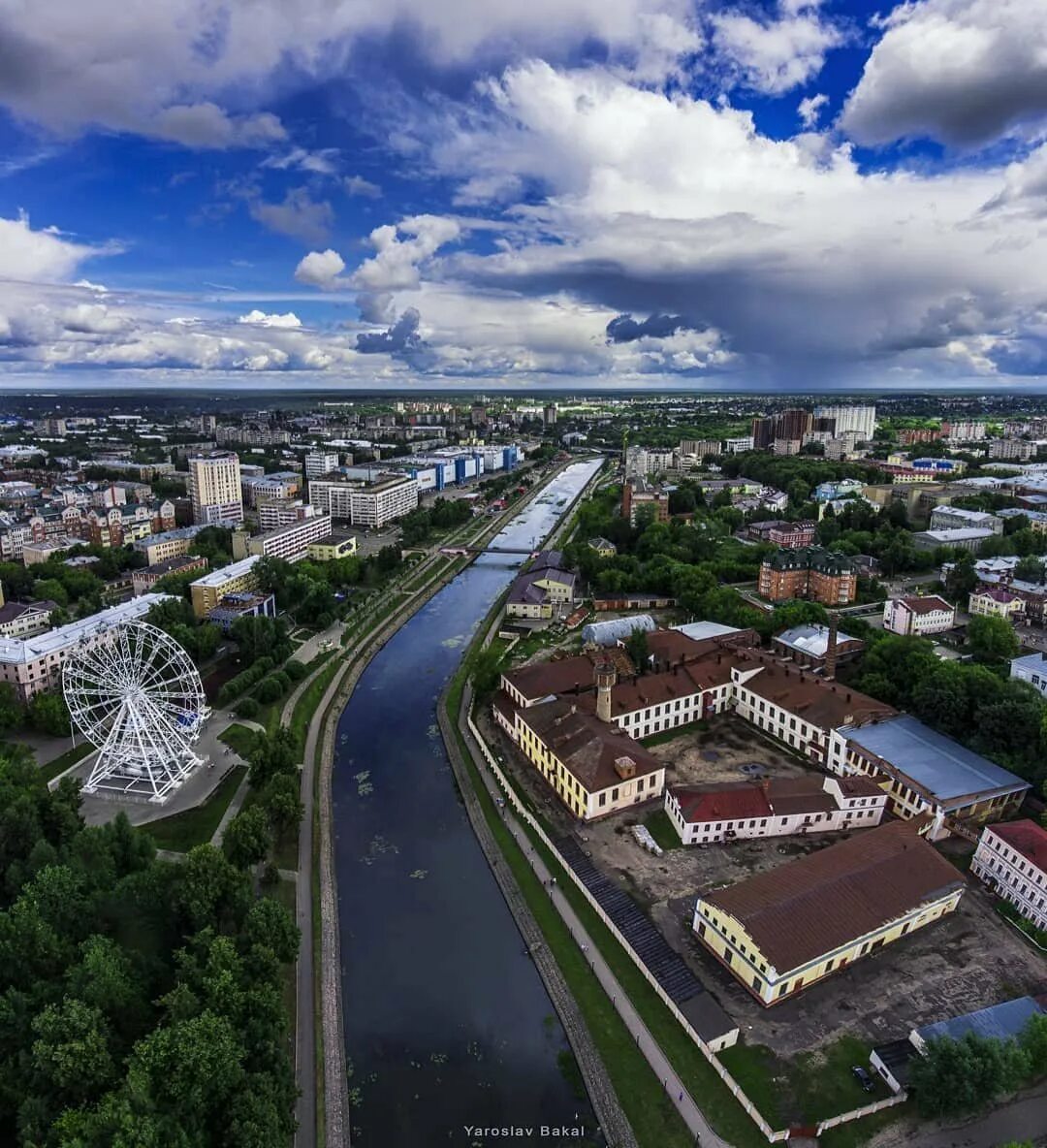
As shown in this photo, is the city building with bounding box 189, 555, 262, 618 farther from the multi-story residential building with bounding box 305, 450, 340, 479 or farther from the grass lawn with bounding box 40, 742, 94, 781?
the multi-story residential building with bounding box 305, 450, 340, 479

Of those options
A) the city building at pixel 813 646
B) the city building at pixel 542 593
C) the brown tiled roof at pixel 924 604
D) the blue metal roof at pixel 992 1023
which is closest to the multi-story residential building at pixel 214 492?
the city building at pixel 542 593

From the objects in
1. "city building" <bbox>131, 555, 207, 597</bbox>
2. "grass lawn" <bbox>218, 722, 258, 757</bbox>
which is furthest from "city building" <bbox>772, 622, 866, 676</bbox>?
"city building" <bbox>131, 555, 207, 597</bbox>

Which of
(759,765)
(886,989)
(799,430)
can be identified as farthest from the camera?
(799,430)

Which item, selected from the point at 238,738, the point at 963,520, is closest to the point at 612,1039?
the point at 238,738

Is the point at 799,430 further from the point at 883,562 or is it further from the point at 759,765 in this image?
the point at 759,765

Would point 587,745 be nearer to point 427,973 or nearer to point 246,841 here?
point 427,973

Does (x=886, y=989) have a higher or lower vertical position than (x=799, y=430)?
lower

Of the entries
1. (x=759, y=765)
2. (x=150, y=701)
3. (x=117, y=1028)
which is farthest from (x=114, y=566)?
(x=759, y=765)
